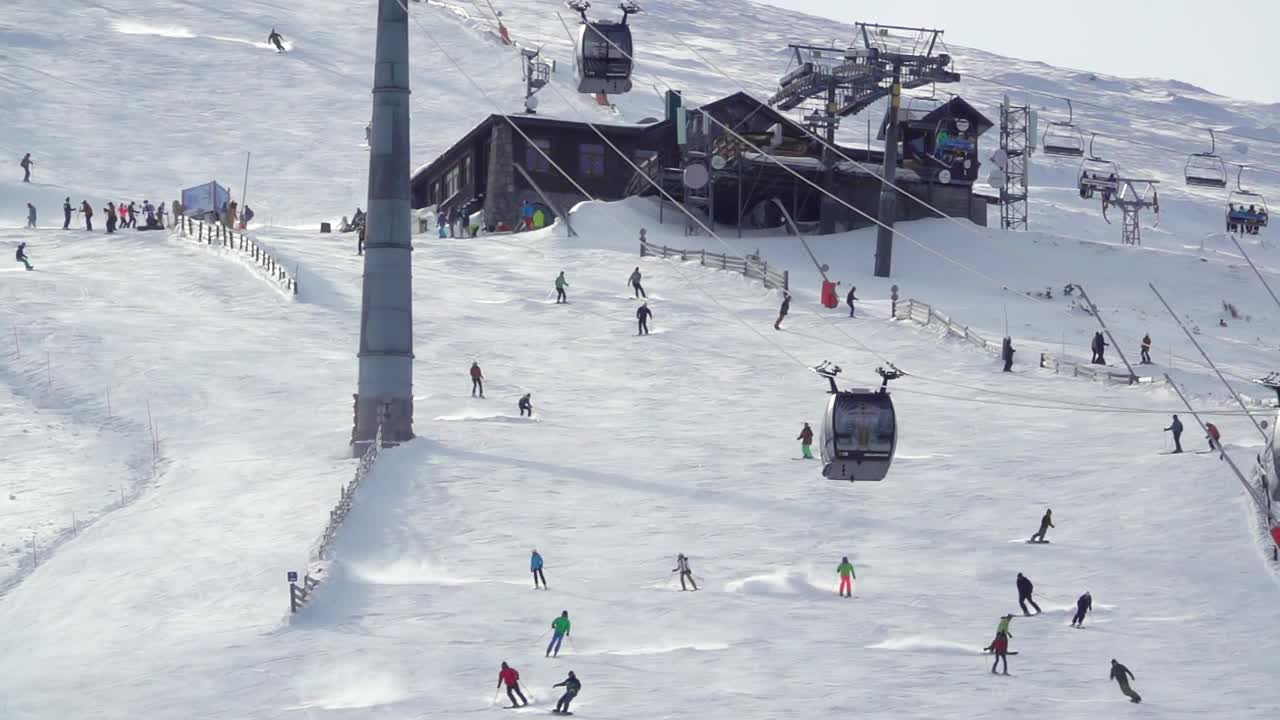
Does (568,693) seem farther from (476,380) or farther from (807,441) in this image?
(476,380)

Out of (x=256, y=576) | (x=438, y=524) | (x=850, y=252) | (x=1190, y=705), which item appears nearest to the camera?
(x=1190, y=705)

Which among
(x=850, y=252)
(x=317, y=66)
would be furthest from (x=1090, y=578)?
(x=317, y=66)

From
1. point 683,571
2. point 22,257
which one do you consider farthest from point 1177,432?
point 22,257

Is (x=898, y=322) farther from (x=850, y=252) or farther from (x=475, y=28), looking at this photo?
(x=475, y=28)

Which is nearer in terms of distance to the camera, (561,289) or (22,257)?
(561,289)

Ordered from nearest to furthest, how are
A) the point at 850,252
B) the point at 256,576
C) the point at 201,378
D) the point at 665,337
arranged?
the point at 256,576 < the point at 201,378 < the point at 665,337 < the point at 850,252

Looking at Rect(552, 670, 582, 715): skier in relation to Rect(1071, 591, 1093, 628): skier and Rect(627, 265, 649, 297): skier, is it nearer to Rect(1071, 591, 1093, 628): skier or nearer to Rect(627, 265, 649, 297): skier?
Rect(1071, 591, 1093, 628): skier

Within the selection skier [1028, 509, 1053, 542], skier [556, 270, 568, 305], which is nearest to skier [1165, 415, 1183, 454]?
skier [1028, 509, 1053, 542]
